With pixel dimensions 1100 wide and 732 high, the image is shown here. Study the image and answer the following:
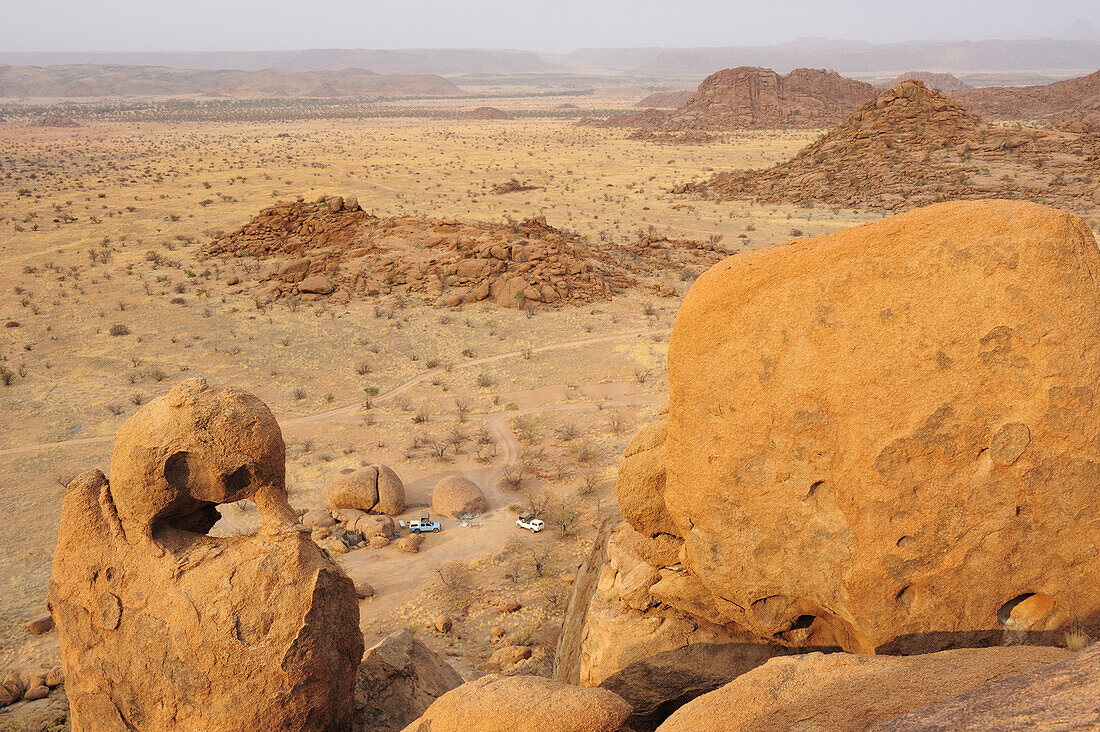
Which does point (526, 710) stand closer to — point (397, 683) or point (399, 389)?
point (397, 683)

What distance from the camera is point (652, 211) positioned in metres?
32.6

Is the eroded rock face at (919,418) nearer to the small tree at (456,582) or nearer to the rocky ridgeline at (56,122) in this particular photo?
the small tree at (456,582)

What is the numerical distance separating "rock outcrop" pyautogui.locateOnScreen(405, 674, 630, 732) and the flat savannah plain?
3.23m

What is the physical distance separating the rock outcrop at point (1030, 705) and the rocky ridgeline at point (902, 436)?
2.34 feet

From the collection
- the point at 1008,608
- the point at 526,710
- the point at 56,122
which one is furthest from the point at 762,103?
the point at 526,710

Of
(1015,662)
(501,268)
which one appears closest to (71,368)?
(501,268)

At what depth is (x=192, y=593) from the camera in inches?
171

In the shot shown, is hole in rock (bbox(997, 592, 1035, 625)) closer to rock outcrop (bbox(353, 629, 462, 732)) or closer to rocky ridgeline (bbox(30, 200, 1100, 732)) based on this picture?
rocky ridgeline (bbox(30, 200, 1100, 732))

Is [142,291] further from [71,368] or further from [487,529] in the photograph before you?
[487,529]

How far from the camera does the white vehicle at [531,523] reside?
373 inches

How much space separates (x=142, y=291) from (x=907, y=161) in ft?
102

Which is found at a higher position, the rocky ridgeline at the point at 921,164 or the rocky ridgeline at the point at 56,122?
the rocky ridgeline at the point at 56,122

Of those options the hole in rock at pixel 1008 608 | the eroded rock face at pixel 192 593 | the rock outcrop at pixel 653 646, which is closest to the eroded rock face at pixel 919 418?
the hole in rock at pixel 1008 608

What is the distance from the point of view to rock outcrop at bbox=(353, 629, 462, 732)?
5.11 meters
